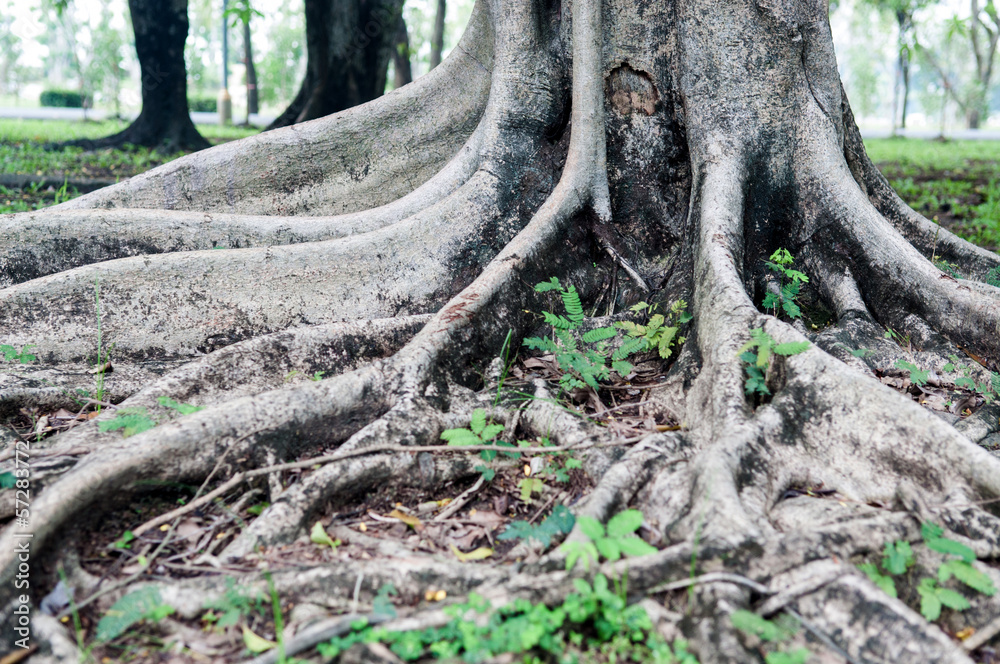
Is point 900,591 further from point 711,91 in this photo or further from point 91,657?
point 711,91

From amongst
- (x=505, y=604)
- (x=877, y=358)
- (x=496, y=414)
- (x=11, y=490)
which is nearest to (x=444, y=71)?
(x=496, y=414)

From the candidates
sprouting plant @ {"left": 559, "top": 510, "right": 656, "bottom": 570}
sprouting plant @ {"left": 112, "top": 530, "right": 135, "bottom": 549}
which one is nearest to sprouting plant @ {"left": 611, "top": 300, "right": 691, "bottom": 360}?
sprouting plant @ {"left": 559, "top": 510, "right": 656, "bottom": 570}

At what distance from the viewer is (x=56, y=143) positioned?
38.6 ft

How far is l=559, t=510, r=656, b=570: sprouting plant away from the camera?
1987 millimetres

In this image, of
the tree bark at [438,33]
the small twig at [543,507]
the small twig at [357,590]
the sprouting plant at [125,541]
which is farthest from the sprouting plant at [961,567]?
the tree bark at [438,33]

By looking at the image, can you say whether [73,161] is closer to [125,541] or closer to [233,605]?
[125,541]

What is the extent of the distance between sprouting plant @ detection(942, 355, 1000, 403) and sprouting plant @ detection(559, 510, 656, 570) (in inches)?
84.5

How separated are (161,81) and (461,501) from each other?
38.1 feet

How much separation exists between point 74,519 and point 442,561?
3.91 ft

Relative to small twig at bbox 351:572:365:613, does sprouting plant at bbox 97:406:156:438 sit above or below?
above

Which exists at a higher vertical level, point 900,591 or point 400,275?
point 400,275

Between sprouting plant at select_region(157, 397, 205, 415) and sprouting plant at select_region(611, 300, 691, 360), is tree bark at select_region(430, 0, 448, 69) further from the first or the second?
sprouting plant at select_region(157, 397, 205, 415)

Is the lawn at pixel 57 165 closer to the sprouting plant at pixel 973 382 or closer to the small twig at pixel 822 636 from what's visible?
Result: the small twig at pixel 822 636

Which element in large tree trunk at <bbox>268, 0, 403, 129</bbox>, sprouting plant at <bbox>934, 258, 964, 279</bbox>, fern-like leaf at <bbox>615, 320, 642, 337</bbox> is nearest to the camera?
fern-like leaf at <bbox>615, 320, 642, 337</bbox>
